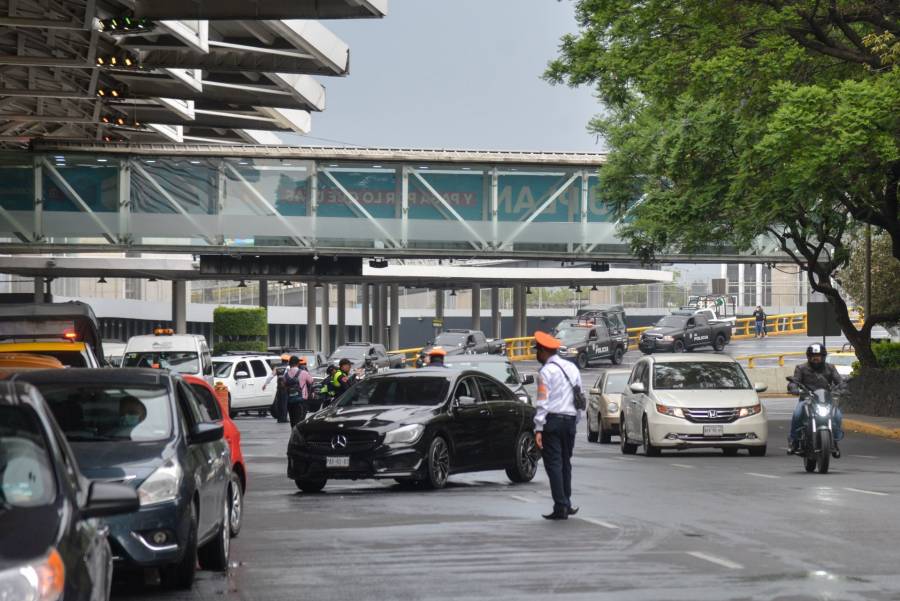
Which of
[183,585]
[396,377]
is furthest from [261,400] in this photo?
[183,585]

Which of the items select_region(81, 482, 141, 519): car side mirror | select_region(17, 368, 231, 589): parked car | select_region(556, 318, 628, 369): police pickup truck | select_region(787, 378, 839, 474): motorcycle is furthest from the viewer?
select_region(556, 318, 628, 369): police pickup truck

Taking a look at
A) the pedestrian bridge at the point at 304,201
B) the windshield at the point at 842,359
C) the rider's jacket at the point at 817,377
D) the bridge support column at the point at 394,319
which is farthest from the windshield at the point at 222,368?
the bridge support column at the point at 394,319

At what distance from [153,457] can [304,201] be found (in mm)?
49535

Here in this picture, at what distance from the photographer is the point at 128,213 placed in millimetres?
60062

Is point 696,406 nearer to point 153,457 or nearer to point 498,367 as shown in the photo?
point 498,367

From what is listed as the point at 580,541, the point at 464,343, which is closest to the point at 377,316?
the point at 464,343

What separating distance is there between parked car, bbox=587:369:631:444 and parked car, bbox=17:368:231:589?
20.8 meters

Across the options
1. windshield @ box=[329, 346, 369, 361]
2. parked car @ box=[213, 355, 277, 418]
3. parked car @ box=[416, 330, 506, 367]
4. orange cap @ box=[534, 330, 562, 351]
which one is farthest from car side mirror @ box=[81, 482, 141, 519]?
parked car @ box=[416, 330, 506, 367]

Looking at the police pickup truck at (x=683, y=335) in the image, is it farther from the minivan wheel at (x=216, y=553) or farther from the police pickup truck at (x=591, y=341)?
the minivan wheel at (x=216, y=553)

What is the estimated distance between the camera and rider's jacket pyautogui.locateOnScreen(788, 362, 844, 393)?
931 inches

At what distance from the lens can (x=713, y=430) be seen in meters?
26.8

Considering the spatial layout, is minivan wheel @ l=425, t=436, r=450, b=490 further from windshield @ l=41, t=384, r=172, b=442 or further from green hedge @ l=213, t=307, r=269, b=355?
green hedge @ l=213, t=307, r=269, b=355

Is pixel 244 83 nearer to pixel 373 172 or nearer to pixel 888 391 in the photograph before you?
pixel 373 172

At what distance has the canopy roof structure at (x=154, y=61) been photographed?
3541 centimetres
